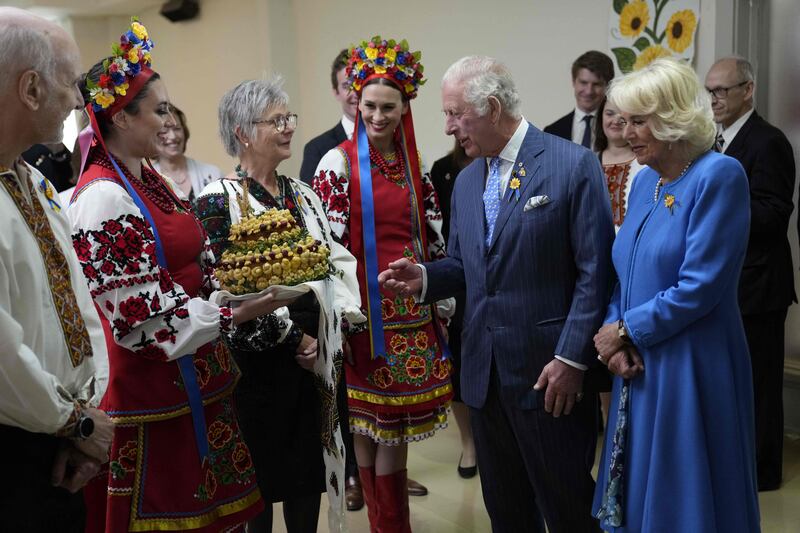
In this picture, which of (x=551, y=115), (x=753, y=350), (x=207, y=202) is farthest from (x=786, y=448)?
(x=207, y=202)

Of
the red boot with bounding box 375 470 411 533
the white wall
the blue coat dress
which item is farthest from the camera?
the white wall

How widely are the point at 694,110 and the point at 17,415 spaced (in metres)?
1.83

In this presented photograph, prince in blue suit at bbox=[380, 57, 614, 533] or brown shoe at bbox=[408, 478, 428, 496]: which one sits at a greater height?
prince in blue suit at bbox=[380, 57, 614, 533]

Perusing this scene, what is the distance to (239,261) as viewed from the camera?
2.47 m

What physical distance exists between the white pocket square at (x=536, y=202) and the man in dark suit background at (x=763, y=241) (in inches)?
74.3

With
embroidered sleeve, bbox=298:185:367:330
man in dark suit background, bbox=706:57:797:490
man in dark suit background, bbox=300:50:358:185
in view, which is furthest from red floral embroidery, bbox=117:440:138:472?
man in dark suit background, bbox=706:57:797:490

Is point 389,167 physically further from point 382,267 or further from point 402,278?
point 402,278

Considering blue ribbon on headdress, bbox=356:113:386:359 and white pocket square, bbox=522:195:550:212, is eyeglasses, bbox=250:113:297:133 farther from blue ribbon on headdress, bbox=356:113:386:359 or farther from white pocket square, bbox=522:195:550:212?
white pocket square, bbox=522:195:550:212

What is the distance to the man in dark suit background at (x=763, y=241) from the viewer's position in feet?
13.2

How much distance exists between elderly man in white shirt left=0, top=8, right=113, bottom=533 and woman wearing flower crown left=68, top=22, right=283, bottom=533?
31cm

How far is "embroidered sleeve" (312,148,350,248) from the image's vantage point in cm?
348

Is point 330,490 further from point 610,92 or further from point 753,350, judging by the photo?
point 753,350

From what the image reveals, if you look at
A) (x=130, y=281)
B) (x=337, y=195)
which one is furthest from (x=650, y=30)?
(x=130, y=281)

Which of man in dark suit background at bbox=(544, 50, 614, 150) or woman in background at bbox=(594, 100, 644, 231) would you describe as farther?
man in dark suit background at bbox=(544, 50, 614, 150)
